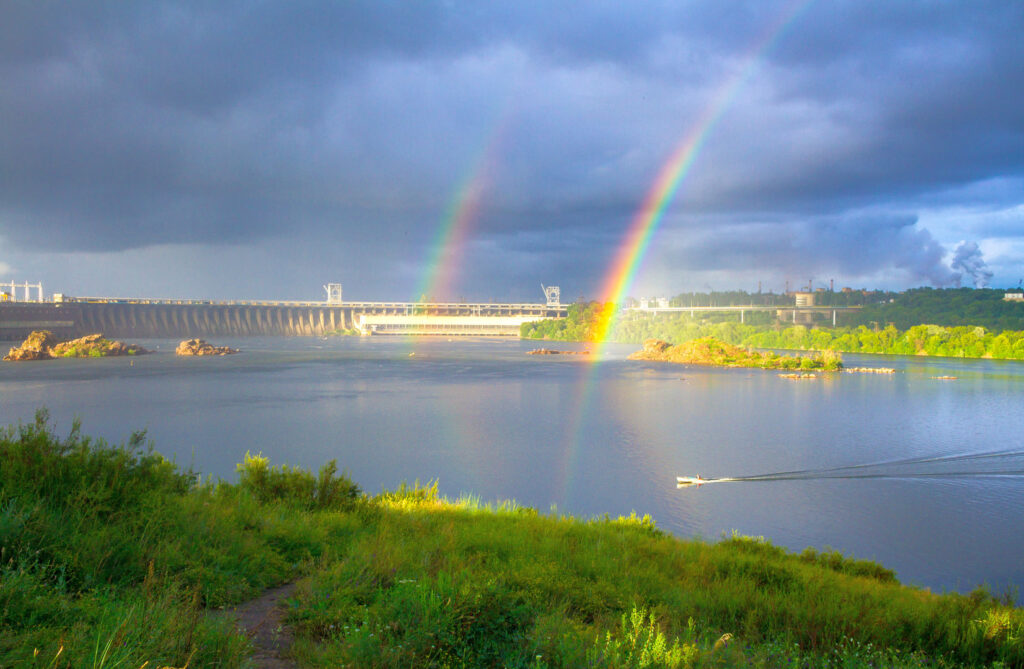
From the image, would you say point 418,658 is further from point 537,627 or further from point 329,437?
point 329,437

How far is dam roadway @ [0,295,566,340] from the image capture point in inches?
3841

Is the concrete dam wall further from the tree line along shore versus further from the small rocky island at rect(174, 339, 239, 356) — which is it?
the tree line along shore

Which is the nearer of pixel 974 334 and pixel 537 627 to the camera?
pixel 537 627

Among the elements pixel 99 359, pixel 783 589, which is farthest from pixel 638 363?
pixel 783 589

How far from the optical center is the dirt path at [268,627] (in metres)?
4.05

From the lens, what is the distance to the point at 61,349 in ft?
202

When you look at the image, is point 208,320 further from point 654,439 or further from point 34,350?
point 654,439

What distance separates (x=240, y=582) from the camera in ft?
17.7

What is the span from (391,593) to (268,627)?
34.6 inches

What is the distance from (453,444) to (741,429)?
12621 millimetres

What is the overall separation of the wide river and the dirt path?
9.56 meters

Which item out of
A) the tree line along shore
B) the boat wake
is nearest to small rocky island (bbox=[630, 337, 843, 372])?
the tree line along shore

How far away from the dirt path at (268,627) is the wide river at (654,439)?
31.4ft

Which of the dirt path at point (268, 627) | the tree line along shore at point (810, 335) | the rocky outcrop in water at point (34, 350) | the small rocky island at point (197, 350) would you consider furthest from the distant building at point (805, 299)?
the dirt path at point (268, 627)
